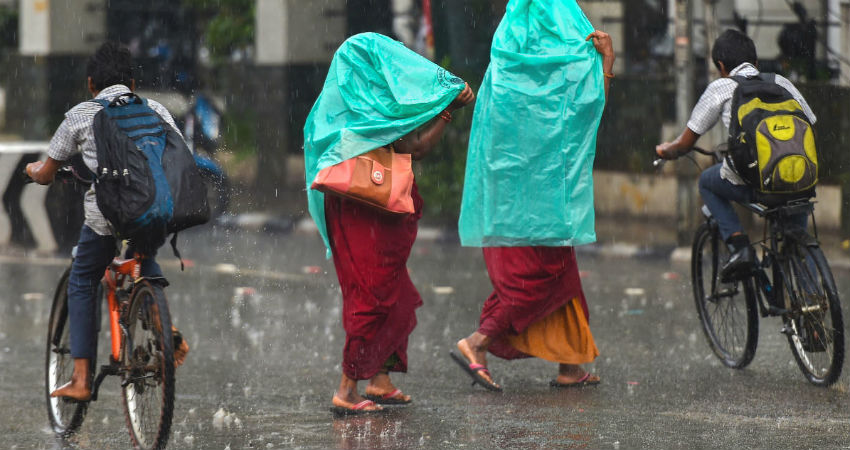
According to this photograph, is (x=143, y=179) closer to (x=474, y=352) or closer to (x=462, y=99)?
(x=462, y=99)

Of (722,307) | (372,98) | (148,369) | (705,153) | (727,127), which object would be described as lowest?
(148,369)

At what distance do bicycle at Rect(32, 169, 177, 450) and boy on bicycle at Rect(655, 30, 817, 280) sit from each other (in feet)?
9.24

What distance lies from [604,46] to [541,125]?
1.60 feet

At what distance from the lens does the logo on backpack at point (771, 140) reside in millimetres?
6723

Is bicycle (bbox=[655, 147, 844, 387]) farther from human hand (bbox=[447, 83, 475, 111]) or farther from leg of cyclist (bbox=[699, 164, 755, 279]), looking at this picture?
human hand (bbox=[447, 83, 475, 111])

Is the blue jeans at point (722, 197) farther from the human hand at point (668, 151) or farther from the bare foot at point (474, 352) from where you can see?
the bare foot at point (474, 352)

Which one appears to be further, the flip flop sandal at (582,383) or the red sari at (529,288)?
the flip flop sandal at (582,383)

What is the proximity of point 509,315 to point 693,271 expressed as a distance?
1.42 m

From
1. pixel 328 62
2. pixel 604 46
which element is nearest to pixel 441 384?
pixel 604 46

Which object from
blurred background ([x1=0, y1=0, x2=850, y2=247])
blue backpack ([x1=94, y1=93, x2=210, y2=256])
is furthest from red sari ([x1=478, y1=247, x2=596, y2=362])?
blurred background ([x1=0, y1=0, x2=850, y2=247])

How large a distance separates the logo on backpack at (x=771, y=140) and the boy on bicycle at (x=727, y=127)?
0.15 meters

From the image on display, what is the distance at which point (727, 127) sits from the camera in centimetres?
706

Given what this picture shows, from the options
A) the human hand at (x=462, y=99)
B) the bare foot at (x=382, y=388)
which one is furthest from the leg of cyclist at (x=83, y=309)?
the human hand at (x=462, y=99)

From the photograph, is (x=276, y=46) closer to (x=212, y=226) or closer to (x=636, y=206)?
(x=212, y=226)
